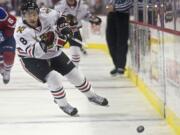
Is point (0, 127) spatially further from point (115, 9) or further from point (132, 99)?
point (115, 9)

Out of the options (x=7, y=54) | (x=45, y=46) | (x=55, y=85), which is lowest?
(x=7, y=54)

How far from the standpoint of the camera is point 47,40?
4.80 metres

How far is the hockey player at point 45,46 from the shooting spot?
189 inches

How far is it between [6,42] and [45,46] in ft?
5.62

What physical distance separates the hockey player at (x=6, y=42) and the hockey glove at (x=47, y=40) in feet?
4.23

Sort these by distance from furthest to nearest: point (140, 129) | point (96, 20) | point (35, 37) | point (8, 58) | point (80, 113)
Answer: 1. point (8, 58)
2. point (96, 20)
3. point (80, 113)
4. point (35, 37)
5. point (140, 129)

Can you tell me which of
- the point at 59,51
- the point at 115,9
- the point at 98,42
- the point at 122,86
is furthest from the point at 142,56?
the point at 98,42

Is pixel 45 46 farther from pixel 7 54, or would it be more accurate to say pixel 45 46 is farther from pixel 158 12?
pixel 7 54

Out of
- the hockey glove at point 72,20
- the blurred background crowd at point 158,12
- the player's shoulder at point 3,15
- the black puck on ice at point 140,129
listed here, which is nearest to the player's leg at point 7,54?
the player's shoulder at point 3,15

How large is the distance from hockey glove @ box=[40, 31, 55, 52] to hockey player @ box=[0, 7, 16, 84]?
1289 mm

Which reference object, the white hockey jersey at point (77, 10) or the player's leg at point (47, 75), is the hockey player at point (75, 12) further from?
the player's leg at point (47, 75)

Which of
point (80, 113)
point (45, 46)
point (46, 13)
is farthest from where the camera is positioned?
point (80, 113)

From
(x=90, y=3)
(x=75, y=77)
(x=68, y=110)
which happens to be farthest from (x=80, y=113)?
(x=90, y=3)

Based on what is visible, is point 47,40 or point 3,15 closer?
point 47,40
